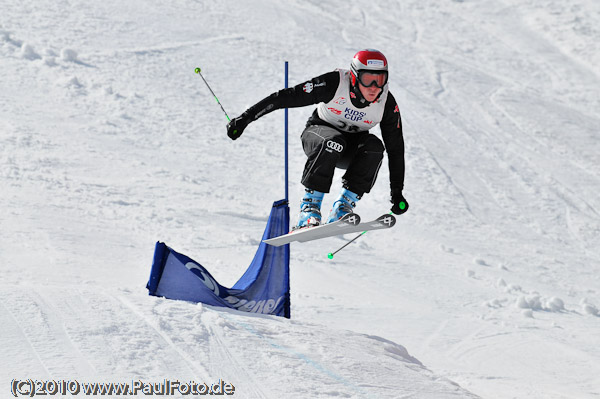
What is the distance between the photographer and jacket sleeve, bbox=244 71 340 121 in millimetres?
6145

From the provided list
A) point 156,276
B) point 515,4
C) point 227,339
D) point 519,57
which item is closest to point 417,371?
point 227,339

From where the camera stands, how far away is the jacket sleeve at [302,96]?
6.14m

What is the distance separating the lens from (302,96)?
6.15 m

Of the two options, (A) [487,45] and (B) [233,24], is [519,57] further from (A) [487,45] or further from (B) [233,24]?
(B) [233,24]

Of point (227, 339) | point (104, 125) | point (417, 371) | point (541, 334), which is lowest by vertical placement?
point (541, 334)

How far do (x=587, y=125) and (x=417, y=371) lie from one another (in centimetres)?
1446

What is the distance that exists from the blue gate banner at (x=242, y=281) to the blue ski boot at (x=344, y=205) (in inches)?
37.4

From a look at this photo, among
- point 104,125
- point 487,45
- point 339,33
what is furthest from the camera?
point 487,45

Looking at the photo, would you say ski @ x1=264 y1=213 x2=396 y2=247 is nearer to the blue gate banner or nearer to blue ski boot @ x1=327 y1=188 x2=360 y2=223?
blue ski boot @ x1=327 y1=188 x2=360 y2=223

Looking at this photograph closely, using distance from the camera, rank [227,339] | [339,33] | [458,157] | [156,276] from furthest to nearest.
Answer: [339,33] < [458,157] < [156,276] < [227,339]

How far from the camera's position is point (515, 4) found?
25.7 meters

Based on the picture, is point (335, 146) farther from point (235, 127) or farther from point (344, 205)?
point (235, 127)

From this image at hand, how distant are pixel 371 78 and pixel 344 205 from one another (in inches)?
40.8

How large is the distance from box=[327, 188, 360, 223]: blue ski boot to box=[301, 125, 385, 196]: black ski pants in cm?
4
